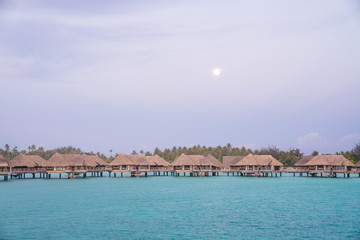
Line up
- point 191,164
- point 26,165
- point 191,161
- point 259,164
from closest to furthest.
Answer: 1. point 26,165
2. point 259,164
3. point 191,164
4. point 191,161

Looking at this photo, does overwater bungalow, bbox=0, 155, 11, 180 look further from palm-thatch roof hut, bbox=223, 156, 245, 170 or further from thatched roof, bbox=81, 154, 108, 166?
palm-thatch roof hut, bbox=223, 156, 245, 170

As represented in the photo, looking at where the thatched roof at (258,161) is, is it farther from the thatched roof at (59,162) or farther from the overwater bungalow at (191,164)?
the thatched roof at (59,162)

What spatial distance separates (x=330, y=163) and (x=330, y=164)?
319mm

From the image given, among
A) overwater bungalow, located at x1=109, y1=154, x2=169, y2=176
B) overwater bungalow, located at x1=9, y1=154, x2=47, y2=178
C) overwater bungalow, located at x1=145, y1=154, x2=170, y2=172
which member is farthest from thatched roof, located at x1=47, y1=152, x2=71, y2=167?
overwater bungalow, located at x1=145, y1=154, x2=170, y2=172

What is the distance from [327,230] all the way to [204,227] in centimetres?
846

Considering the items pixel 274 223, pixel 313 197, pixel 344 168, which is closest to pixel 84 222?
pixel 274 223

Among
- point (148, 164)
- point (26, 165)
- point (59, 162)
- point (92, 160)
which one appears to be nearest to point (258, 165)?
point (148, 164)

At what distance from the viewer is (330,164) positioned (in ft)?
245

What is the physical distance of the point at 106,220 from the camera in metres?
28.8

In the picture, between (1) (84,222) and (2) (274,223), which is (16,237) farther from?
(2) (274,223)

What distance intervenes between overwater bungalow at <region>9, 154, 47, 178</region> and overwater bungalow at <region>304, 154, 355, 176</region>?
54.3m

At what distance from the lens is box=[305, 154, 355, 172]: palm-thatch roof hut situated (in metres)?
74.8

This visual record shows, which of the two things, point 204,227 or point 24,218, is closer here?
point 204,227

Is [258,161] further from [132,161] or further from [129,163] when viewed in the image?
[129,163]
